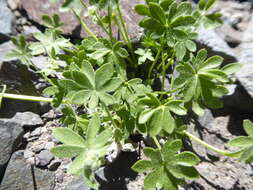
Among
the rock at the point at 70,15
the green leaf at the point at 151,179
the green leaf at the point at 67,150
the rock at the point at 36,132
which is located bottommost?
the green leaf at the point at 151,179

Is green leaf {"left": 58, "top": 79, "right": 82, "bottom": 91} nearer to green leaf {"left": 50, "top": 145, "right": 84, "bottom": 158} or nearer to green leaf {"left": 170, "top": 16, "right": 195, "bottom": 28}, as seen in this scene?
green leaf {"left": 50, "top": 145, "right": 84, "bottom": 158}

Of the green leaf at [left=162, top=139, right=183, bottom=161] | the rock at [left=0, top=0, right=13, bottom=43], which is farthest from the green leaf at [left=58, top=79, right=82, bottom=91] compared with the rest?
the rock at [left=0, top=0, right=13, bottom=43]

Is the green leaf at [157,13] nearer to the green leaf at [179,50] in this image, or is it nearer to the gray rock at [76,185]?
the green leaf at [179,50]

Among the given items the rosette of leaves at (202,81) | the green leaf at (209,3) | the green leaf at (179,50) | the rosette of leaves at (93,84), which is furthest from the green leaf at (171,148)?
the green leaf at (209,3)

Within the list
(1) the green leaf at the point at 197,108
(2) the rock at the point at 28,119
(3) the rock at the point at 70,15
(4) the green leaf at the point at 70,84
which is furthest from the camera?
(3) the rock at the point at 70,15

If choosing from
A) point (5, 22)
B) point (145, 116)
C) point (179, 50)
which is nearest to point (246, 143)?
point (145, 116)

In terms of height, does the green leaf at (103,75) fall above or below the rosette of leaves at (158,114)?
above

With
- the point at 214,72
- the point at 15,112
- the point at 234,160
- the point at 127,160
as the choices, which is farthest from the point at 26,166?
the point at 234,160
